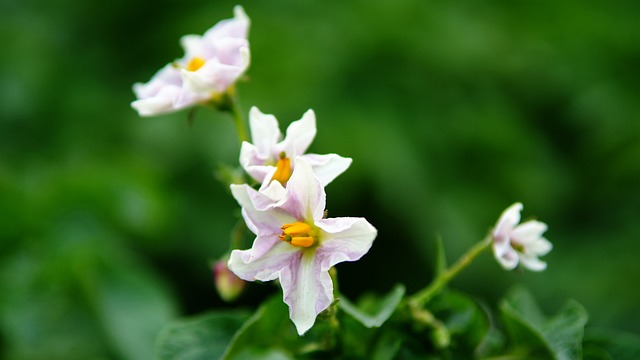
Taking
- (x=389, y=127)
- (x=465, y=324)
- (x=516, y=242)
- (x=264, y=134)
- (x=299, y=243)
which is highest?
(x=264, y=134)

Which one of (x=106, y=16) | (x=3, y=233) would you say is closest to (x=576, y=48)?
(x=106, y=16)

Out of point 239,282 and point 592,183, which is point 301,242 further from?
point 592,183

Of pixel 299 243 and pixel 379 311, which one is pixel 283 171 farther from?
pixel 379 311

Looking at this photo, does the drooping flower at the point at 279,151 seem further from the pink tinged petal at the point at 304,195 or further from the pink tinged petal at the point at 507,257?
the pink tinged petal at the point at 507,257

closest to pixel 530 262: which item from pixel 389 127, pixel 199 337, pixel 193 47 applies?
pixel 199 337

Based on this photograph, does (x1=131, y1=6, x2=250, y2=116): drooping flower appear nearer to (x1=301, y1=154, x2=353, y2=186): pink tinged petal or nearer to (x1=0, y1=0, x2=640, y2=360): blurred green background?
(x1=301, y1=154, x2=353, y2=186): pink tinged petal

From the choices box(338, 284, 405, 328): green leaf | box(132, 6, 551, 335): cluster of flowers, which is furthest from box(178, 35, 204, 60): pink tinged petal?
box(338, 284, 405, 328): green leaf

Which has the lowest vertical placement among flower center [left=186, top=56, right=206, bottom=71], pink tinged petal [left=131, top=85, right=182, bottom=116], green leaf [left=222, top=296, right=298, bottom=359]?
green leaf [left=222, top=296, right=298, bottom=359]
